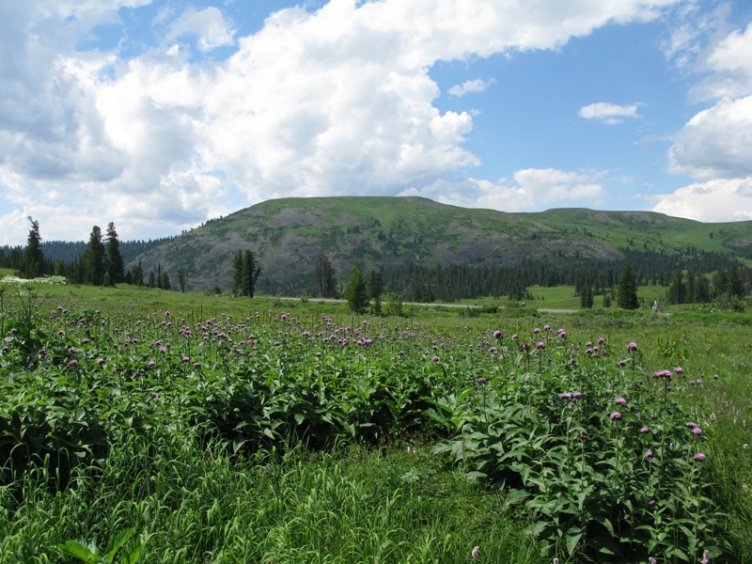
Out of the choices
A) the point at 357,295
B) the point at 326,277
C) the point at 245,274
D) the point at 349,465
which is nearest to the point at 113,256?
the point at 245,274

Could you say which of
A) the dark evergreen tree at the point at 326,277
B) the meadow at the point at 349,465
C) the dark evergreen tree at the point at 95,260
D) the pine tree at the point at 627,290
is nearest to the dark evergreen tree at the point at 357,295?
the meadow at the point at 349,465

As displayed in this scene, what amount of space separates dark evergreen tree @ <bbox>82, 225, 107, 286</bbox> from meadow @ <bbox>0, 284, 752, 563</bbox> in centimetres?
9632

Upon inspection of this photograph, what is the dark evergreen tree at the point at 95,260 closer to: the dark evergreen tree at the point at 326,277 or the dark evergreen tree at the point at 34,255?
the dark evergreen tree at the point at 34,255

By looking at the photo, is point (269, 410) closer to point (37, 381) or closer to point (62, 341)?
point (37, 381)

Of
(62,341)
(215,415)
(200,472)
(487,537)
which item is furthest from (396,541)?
(62,341)

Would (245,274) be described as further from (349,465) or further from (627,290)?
(349,465)

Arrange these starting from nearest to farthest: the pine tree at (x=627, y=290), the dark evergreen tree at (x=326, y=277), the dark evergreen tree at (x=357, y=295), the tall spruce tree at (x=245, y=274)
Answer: the dark evergreen tree at (x=357, y=295) < the pine tree at (x=627, y=290) < the tall spruce tree at (x=245, y=274) < the dark evergreen tree at (x=326, y=277)

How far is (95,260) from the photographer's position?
90812mm

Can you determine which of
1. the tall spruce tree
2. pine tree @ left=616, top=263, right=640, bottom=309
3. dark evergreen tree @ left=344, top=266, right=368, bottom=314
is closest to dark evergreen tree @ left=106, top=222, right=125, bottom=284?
the tall spruce tree

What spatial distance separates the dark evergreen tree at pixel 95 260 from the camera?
90.6 m

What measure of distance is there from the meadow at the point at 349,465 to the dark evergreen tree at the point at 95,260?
96.3 metres

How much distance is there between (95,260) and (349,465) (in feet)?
331

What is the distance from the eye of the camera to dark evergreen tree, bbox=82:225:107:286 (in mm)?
90625

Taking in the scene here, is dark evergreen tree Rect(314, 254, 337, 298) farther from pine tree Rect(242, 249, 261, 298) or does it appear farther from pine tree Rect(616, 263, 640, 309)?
pine tree Rect(616, 263, 640, 309)
